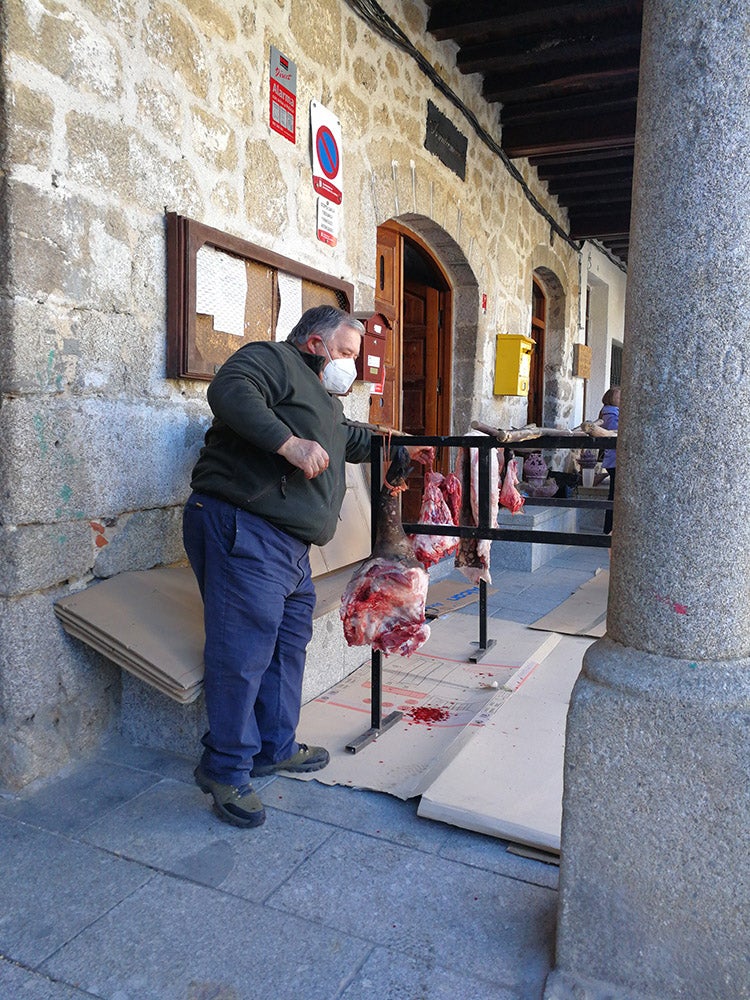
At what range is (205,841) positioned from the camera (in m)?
2.21

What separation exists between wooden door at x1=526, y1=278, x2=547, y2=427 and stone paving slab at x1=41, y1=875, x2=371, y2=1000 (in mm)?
7874

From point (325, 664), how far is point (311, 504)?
1.24m

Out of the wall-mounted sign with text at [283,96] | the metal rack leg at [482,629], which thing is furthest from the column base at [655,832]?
the wall-mounted sign with text at [283,96]

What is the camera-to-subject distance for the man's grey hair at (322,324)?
2.58 meters

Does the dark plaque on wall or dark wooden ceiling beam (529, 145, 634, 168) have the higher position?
dark wooden ceiling beam (529, 145, 634, 168)

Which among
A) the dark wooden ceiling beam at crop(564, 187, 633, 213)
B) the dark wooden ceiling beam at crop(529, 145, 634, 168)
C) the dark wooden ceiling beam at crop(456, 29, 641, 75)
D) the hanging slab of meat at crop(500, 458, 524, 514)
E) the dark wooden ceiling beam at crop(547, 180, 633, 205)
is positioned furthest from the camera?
the dark wooden ceiling beam at crop(564, 187, 633, 213)

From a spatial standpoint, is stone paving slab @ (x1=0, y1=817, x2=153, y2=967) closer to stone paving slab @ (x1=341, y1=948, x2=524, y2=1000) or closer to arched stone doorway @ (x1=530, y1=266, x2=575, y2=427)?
stone paving slab @ (x1=341, y1=948, x2=524, y2=1000)

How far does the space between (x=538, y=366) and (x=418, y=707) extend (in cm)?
698

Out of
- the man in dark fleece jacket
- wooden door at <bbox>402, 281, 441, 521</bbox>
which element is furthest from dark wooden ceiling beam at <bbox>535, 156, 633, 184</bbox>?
the man in dark fleece jacket

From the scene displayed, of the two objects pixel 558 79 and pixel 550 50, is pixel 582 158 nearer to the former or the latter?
pixel 558 79

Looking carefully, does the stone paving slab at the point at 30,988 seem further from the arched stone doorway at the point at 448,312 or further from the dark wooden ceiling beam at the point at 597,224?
the dark wooden ceiling beam at the point at 597,224

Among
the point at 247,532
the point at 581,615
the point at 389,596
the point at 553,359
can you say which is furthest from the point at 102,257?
the point at 553,359

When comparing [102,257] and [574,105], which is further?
[574,105]

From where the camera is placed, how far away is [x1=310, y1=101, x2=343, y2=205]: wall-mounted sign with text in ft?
12.9
